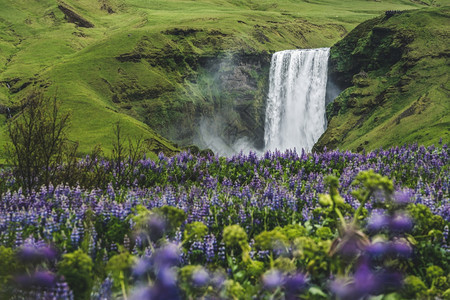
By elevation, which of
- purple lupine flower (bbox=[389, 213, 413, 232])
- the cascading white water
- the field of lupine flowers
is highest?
purple lupine flower (bbox=[389, 213, 413, 232])

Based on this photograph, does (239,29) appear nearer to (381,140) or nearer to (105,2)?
(381,140)

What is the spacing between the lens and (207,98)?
50.5 metres

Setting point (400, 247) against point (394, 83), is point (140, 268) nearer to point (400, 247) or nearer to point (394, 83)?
point (400, 247)

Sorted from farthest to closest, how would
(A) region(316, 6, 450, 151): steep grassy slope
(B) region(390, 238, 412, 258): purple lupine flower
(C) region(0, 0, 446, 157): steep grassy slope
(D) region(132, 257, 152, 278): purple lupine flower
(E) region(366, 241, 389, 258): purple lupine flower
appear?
(C) region(0, 0, 446, 157): steep grassy slope < (A) region(316, 6, 450, 151): steep grassy slope < (B) region(390, 238, 412, 258): purple lupine flower < (E) region(366, 241, 389, 258): purple lupine flower < (D) region(132, 257, 152, 278): purple lupine flower

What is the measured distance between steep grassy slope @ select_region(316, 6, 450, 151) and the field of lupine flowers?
19.5 metres

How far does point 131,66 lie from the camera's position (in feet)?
159

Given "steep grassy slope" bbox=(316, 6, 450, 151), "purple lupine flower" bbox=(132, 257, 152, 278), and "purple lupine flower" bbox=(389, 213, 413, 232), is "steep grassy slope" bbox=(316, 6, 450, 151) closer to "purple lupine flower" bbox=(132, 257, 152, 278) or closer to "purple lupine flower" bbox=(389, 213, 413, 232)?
"purple lupine flower" bbox=(389, 213, 413, 232)

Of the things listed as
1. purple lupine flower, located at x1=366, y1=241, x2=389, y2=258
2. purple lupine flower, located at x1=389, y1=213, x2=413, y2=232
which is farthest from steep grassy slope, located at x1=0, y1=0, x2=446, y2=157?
purple lupine flower, located at x1=366, y1=241, x2=389, y2=258

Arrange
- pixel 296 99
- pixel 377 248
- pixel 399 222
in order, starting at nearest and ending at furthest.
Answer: pixel 377 248 → pixel 399 222 → pixel 296 99

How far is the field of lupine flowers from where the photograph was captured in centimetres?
380

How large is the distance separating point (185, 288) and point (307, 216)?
10.7 feet

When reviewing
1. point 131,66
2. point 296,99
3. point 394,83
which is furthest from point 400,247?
point 296,99

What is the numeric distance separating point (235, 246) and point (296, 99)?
46204 mm

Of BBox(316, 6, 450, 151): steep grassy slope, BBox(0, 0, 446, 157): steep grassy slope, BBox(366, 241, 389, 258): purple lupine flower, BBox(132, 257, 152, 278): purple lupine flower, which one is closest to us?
BBox(132, 257, 152, 278): purple lupine flower
